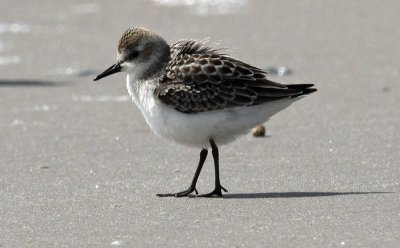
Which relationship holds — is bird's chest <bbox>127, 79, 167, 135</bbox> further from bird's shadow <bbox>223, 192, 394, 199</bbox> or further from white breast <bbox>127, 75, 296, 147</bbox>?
bird's shadow <bbox>223, 192, 394, 199</bbox>

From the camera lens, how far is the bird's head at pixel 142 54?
666 cm

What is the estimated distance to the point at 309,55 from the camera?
10812 millimetres

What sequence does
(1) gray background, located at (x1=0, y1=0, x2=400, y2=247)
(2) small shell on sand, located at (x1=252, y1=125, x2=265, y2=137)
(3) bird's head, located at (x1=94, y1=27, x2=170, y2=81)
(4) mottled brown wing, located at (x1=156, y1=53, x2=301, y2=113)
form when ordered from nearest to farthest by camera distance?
(1) gray background, located at (x1=0, y1=0, x2=400, y2=247)
(4) mottled brown wing, located at (x1=156, y1=53, x2=301, y2=113)
(3) bird's head, located at (x1=94, y1=27, x2=170, y2=81)
(2) small shell on sand, located at (x1=252, y1=125, x2=265, y2=137)

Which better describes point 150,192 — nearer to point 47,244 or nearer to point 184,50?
point 184,50

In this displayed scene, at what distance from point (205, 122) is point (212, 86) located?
0.78 ft

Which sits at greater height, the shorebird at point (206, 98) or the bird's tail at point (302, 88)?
the bird's tail at point (302, 88)

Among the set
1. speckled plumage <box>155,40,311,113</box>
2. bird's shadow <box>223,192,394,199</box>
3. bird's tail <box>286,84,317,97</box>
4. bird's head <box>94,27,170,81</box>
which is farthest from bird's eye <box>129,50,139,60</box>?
bird's shadow <box>223,192,394,199</box>

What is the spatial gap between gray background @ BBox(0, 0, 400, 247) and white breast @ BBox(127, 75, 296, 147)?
1.23ft

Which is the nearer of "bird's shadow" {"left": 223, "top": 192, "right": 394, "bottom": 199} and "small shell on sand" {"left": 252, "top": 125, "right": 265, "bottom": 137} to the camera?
"bird's shadow" {"left": 223, "top": 192, "right": 394, "bottom": 199}

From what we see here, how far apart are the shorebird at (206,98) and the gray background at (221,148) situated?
1.26ft

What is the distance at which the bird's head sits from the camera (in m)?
6.66

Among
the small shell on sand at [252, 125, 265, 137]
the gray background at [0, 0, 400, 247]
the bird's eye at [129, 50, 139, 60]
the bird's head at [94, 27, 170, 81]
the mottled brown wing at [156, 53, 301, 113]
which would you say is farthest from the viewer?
the small shell on sand at [252, 125, 265, 137]

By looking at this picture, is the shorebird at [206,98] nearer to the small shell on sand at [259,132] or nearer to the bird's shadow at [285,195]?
the bird's shadow at [285,195]

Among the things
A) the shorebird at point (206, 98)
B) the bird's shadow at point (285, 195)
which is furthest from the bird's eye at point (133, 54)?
the bird's shadow at point (285, 195)
